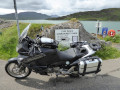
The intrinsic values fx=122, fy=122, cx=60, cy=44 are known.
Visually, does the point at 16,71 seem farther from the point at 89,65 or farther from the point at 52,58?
the point at 89,65

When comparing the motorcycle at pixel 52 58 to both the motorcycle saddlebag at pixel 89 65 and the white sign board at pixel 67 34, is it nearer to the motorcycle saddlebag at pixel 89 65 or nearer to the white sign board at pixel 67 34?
the motorcycle saddlebag at pixel 89 65

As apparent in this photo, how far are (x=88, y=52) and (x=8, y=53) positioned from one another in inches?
163

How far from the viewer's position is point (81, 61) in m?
2.96

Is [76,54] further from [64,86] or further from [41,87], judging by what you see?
[41,87]

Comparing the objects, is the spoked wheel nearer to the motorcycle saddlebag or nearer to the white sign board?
the motorcycle saddlebag

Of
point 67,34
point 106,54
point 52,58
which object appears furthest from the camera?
point 67,34

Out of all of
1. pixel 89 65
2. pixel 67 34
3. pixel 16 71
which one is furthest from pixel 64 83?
pixel 67 34

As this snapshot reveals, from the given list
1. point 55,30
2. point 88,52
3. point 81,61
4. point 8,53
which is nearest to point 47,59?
point 81,61

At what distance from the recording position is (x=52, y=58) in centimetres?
313

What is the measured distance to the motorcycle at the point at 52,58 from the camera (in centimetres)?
296

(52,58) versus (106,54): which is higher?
(52,58)

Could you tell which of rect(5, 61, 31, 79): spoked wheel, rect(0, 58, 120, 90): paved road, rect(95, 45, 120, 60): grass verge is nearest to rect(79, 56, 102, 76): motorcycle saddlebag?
rect(0, 58, 120, 90): paved road

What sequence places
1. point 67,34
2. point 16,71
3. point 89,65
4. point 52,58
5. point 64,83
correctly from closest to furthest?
point 89,65
point 52,58
point 64,83
point 16,71
point 67,34

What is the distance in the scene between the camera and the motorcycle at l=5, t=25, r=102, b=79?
116 inches
